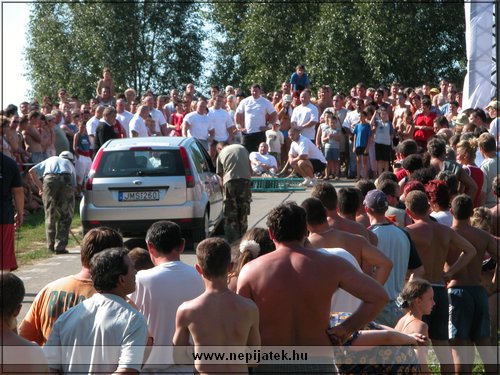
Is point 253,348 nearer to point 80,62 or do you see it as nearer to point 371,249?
point 371,249

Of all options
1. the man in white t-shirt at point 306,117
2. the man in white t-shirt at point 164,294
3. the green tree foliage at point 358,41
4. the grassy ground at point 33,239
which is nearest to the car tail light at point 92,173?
the grassy ground at point 33,239

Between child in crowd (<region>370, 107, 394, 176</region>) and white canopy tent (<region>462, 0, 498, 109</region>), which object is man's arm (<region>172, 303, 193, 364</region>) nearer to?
white canopy tent (<region>462, 0, 498, 109</region>)

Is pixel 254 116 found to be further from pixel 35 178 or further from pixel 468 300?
pixel 468 300

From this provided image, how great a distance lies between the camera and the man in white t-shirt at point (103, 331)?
5.25 metres

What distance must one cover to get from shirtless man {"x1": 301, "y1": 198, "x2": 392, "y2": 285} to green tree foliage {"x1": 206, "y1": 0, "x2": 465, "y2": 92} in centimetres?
3333

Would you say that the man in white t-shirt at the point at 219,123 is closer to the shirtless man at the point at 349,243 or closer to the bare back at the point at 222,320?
the shirtless man at the point at 349,243

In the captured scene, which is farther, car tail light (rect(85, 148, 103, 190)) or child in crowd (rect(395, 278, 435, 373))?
car tail light (rect(85, 148, 103, 190))

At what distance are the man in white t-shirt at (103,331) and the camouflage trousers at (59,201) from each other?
32.6ft

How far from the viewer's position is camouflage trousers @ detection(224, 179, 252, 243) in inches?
618

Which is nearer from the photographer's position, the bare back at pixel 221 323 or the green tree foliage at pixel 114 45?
the bare back at pixel 221 323

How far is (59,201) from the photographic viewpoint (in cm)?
1519

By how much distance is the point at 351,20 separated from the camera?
41.1 m

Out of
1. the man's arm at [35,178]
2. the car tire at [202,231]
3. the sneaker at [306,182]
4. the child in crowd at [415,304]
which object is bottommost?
the sneaker at [306,182]

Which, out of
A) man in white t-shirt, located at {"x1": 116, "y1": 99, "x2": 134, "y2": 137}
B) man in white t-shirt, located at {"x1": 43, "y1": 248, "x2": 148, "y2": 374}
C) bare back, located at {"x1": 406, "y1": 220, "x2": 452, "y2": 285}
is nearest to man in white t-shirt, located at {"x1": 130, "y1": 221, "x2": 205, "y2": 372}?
man in white t-shirt, located at {"x1": 43, "y1": 248, "x2": 148, "y2": 374}
